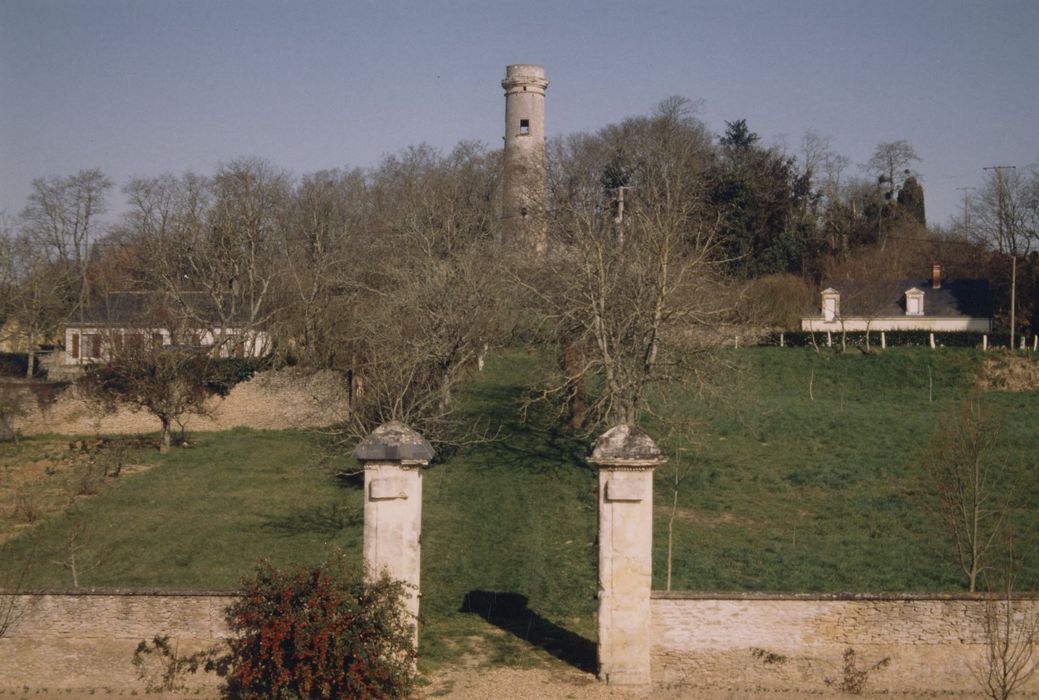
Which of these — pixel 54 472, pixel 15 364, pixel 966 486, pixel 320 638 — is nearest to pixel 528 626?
pixel 320 638

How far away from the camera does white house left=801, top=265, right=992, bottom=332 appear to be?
4825 centimetres

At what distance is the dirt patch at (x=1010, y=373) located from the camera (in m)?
35.6

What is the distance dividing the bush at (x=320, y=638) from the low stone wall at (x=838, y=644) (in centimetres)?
289

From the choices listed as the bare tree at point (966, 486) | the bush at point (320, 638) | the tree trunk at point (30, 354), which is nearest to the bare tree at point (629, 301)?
the bare tree at point (966, 486)

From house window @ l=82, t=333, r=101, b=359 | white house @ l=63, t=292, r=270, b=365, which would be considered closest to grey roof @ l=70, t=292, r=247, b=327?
white house @ l=63, t=292, r=270, b=365

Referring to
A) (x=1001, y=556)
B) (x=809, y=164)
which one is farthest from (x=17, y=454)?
(x=809, y=164)

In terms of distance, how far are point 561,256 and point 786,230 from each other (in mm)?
26395

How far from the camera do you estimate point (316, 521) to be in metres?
20.5

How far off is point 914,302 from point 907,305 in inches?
14.0

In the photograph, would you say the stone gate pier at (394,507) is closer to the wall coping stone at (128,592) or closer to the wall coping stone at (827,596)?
the wall coping stone at (128,592)

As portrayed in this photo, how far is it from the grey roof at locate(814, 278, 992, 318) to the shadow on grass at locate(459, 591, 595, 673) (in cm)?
3735

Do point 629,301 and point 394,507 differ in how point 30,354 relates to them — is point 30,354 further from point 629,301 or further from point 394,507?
point 394,507

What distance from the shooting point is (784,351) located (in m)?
40.2

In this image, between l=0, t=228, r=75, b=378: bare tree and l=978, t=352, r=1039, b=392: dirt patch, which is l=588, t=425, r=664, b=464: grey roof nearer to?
l=978, t=352, r=1039, b=392: dirt patch
